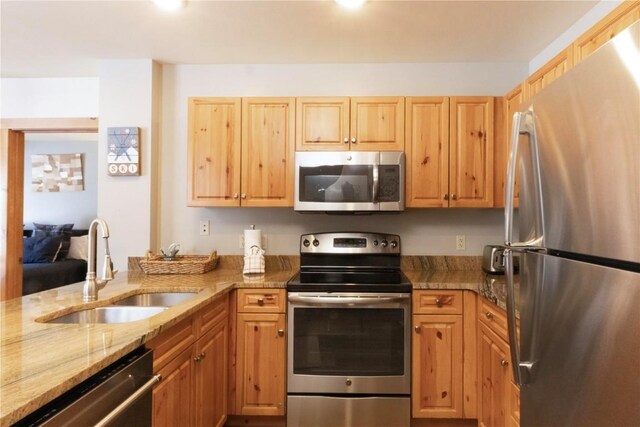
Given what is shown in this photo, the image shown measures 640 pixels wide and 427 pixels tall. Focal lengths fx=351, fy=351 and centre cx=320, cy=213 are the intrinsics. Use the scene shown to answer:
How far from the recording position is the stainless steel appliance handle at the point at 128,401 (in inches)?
36.3

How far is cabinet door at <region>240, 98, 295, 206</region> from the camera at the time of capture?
232cm

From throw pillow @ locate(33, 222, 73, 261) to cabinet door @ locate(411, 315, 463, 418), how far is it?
4.57m

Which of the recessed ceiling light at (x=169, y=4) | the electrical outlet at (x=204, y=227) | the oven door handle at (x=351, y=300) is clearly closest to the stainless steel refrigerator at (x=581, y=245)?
the oven door handle at (x=351, y=300)

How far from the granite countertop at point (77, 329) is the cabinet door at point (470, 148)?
546 millimetres

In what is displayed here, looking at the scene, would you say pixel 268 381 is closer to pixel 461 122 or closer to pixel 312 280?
pixel 312 280

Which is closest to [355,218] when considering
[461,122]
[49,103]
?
[461,122]

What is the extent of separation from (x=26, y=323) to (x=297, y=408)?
4.62 ft

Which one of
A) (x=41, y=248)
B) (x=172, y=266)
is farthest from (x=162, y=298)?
(x=41, y=248)

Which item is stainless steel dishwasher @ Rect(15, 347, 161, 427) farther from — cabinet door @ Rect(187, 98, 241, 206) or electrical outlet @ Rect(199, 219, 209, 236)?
electrical outlet @ Rect(199, 219, 209, 236)

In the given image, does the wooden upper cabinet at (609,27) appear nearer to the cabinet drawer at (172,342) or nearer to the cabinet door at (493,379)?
the cabinet door at (493,379)

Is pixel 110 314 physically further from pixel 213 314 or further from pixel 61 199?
pixel 61 199

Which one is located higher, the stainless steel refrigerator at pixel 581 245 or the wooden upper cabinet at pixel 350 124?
the wooden upper cabinet at pixel 350 124

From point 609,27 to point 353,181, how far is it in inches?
53.3

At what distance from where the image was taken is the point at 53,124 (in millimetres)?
2799
